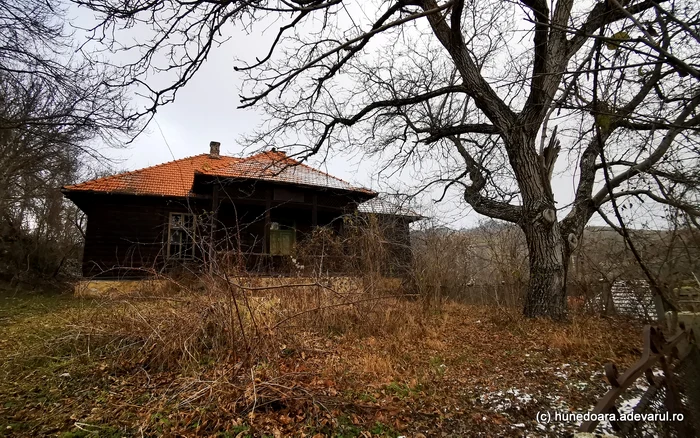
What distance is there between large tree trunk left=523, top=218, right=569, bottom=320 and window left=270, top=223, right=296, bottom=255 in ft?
31.8

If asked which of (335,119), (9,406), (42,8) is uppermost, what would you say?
(42,8)

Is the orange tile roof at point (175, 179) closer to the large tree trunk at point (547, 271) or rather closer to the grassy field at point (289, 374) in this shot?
the large tree trunk at point (547, 271)

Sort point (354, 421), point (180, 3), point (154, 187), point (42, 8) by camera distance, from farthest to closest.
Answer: point (154, 187) < point (42, 8) < point (180, 3) < point (354, 421)

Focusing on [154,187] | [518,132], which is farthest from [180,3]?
[154,187]

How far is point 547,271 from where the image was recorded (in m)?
5.99

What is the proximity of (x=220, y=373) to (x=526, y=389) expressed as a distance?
9.76 ft

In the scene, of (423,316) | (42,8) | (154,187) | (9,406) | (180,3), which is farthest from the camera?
(154,187)

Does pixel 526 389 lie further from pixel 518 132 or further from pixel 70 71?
pixel 70 71

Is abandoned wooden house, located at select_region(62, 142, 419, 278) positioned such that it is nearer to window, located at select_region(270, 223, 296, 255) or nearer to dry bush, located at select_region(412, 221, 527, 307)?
window, located at select_region(270, 223, 296, 255)

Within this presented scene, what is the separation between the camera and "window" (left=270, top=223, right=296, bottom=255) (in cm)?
1404

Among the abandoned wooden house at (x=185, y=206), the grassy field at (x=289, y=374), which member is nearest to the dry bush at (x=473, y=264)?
the abandoned wooden house at (x=185, y=206)

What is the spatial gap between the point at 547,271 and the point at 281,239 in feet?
34.2

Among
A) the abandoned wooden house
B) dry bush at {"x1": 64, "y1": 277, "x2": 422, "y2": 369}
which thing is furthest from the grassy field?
the abandoned wooden house

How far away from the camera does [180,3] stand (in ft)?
13.7
